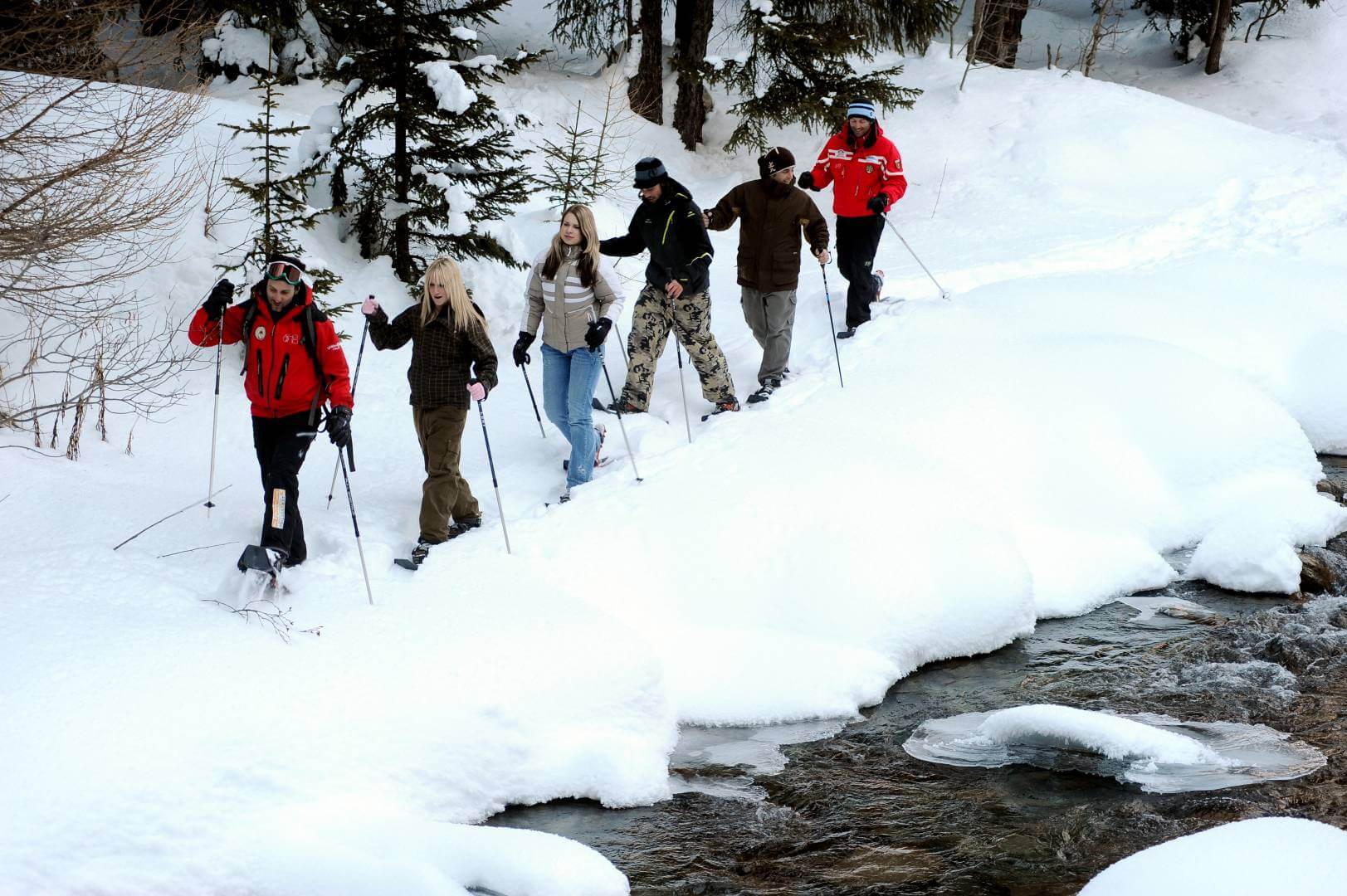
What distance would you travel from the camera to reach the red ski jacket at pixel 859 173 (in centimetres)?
971

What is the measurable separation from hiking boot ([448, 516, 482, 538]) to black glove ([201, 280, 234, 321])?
1888 millimetres

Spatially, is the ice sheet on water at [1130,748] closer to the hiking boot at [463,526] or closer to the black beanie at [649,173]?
the hiking boot at [463,526]

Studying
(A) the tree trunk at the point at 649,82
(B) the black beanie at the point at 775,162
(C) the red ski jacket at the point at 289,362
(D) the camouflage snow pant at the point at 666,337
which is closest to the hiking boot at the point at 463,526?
(C) the red ski jacket at the point at 289,362

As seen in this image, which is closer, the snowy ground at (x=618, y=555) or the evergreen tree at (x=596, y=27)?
the snowy ground at (x=618, y=555)

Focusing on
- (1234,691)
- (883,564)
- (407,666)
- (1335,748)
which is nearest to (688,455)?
(883,564)

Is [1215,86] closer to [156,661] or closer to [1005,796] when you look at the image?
[1005,796]

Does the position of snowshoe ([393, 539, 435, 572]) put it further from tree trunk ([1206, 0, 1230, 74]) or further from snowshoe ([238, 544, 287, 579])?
tree trunk ([1206, 0, 1230, 74])

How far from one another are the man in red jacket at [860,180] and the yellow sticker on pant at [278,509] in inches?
200

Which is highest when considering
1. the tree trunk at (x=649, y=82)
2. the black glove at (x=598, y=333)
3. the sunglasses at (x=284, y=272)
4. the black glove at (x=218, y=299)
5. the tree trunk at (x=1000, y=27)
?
the tree trunk at (x=1000, y=27)

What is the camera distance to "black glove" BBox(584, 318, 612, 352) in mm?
7613

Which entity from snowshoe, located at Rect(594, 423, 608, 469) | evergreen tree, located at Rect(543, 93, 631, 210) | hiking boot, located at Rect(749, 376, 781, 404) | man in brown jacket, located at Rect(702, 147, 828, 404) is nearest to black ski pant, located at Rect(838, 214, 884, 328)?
man in brown jacket, located at Rect(702, 147, 828, 404)

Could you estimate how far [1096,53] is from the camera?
80.5ft

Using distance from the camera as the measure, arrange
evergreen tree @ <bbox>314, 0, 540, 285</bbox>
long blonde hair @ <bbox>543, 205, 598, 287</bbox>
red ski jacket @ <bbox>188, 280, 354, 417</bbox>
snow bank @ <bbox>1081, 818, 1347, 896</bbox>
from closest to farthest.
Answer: snow bank @ <bbox>1081, 818, 1347, 896</bbox> < red ski jacket @ <bbox>188, 280, 354, 417</bbox> < long blonde hair @ <bbox>543, 205, 598, 287</bbox> < evergreen tree @ <bbox>314, 0, 540, 285</bbox>

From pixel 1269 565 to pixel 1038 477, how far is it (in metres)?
1.61
